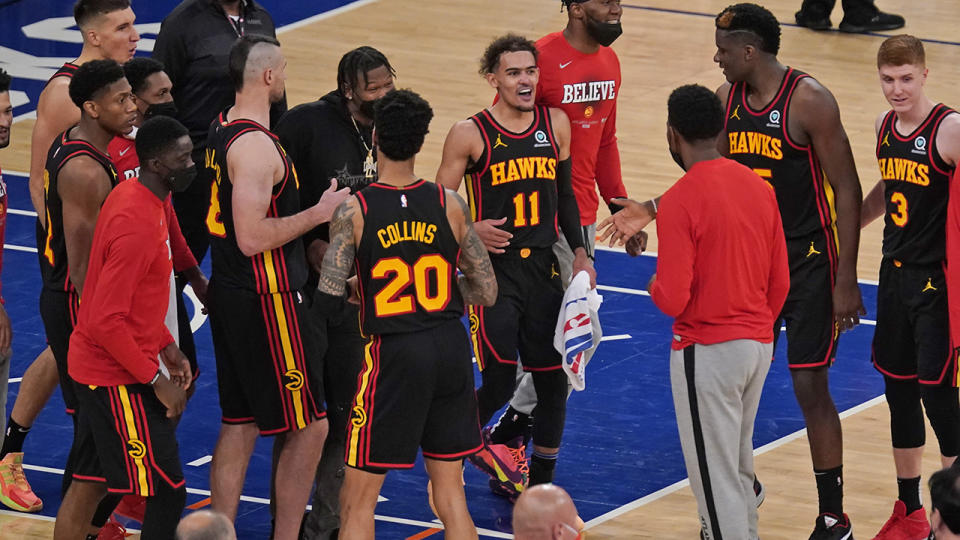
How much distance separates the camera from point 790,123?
7328mm

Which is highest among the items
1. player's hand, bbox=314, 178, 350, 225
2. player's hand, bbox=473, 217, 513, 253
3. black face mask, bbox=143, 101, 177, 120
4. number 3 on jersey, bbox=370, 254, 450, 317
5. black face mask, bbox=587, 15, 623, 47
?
black face mask, bbox=587, 15, 623, 47

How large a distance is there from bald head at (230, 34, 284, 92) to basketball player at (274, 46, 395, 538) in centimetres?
40

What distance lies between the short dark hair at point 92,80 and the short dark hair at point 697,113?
7.89ft

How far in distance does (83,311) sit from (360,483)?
136 centimetres

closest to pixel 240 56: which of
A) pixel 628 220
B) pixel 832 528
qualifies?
pixel 628 220

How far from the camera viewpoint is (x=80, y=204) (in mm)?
6648

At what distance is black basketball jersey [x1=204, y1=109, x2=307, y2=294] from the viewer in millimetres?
6871

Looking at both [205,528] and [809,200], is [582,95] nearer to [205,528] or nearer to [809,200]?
[809,200]

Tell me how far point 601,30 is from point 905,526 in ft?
9.54

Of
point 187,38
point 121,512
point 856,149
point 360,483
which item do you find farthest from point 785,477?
point 856,149

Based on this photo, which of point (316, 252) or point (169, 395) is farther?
point (316, 252)

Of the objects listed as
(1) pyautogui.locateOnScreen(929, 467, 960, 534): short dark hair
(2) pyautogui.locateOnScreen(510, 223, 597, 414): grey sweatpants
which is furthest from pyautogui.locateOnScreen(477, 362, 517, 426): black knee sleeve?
(1) pyautogui.locateOnScreen(929, 467, 960, 534): short dark hair

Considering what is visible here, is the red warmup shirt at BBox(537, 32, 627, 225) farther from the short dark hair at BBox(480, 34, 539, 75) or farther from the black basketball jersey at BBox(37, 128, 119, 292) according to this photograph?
the black basketball jersey at BBox(37, 128, 119, 292)

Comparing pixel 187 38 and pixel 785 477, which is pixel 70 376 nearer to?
pixel 187 38
